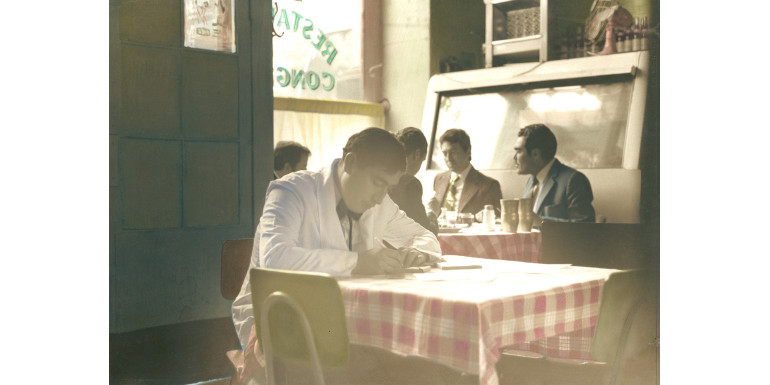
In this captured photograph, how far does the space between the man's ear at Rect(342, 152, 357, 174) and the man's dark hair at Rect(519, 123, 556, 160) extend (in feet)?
3.37

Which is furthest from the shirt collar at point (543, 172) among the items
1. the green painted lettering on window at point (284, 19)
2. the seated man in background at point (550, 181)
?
the green painted lettering on window at point (284, 19)

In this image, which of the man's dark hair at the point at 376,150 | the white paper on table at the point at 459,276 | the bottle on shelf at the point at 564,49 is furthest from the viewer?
the bottle on shelf at the point at 564,49

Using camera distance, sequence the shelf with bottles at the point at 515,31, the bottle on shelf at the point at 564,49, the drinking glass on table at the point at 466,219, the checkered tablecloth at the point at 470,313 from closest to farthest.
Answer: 1. the checkered tablecloth at the point at 470,313
2. the bottle on shelf at the point at 564,49
3. the shelf with bottles at the point at 515,31
4. the drinking glass on table at the point at 466,219

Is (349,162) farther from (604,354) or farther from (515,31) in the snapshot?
(515,31)

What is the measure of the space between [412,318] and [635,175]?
3.31 ft

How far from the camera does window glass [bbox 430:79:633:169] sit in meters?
2.65

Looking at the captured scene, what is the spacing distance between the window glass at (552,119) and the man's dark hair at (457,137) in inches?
0.9

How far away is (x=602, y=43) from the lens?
2668 millimetres

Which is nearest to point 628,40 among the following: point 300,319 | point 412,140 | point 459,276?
point 412,140

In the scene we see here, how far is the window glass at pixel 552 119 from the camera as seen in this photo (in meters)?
2.65

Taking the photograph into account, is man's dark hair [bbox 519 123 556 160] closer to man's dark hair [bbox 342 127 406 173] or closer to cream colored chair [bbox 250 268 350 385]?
man's dark hair [bbox 342 127 406 173]

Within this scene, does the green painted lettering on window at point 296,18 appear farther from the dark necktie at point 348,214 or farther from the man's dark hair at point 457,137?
the man's dark hair at point 457,137
